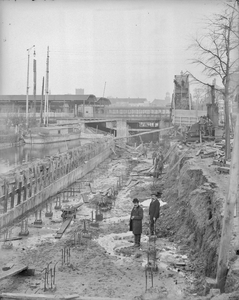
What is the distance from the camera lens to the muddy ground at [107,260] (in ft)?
25.2

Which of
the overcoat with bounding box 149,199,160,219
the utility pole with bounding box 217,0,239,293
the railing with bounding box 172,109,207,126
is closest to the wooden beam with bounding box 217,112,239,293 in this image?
the utility pole with bounding box 217,0,239,293

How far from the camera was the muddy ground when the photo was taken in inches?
303

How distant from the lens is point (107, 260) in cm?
948

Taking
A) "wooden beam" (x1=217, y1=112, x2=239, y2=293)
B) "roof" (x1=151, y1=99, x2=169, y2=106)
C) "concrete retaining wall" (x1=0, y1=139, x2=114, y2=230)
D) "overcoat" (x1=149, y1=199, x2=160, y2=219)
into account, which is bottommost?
"concrete retaining wall" (x1=0, y1=139, x2=114, y2=230)

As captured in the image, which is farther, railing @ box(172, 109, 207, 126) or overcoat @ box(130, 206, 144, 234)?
railing @ box(172, 109, 207, 126)

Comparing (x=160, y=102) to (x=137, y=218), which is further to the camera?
(x=160, y=102)

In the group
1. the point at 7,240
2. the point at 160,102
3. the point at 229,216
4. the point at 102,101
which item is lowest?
the point at 7,240

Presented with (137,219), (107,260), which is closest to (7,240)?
(107,260)

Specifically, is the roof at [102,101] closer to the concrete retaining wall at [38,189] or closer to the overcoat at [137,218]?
the concrete retaining wall at [38,189]

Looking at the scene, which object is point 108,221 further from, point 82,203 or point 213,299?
point 213,299

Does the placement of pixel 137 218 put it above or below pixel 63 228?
above

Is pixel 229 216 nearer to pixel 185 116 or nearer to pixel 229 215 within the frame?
pixel 229 215

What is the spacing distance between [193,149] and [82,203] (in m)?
10.5

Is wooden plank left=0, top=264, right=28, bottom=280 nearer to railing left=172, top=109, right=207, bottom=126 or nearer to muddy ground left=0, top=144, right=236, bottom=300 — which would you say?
muddy ground left=0, top=144, right=236, bottom=300
